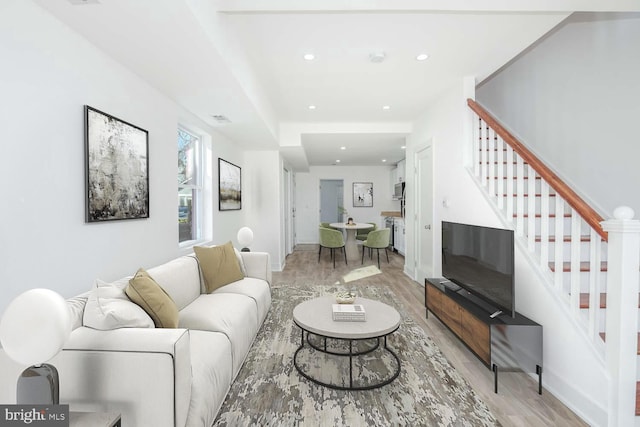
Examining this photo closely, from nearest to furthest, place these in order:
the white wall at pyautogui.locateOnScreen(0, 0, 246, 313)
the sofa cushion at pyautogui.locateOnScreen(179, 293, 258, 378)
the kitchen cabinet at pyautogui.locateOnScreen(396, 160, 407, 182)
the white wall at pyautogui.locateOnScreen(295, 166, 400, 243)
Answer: the white wall at pyautogui.locateOnScreen(0, 0, 246, 313)
the sofa cushion at pyautogui.locateOnScreen(179, 293, 258, 378)
the kitchen cabinet at pyautogui.locateOnScreen(396, 160, 407, 182)
the white wall at pyautogui.locateOnScreen(295, 166, 400, 243)

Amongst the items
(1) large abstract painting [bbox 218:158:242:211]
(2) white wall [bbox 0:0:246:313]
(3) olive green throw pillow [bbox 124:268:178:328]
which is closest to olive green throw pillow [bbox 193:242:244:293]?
(2) white wall [bbox 0:0:246:313]

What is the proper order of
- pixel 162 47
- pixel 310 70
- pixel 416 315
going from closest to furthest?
1. pixel 162 47
2. pixel 310 70
3. pixel 416 315

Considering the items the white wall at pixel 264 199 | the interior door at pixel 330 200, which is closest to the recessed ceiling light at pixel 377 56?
the white wall at pixel 264 199

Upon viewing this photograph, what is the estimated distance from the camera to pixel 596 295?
179 centimetres

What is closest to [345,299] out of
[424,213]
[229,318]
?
[229,318]

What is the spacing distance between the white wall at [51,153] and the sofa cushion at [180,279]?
0.97 feet

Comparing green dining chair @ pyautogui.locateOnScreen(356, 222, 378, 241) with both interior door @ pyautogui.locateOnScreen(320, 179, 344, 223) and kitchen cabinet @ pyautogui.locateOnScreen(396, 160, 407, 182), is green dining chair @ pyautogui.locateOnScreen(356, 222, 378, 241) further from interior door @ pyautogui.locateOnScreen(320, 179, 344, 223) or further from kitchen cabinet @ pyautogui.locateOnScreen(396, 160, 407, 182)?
interior door @ pyautogui.locateOnScreen(320, 179, 344, 223)

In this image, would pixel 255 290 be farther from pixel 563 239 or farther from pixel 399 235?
pixel 399 235

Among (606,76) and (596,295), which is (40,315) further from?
(606,76)

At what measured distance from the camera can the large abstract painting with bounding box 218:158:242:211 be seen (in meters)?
4.32

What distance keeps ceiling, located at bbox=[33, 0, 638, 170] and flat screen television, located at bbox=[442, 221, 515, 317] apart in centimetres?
164

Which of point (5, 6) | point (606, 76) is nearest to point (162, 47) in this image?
point (5, 6)

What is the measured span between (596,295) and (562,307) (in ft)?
0.85

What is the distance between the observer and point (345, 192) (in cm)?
930
